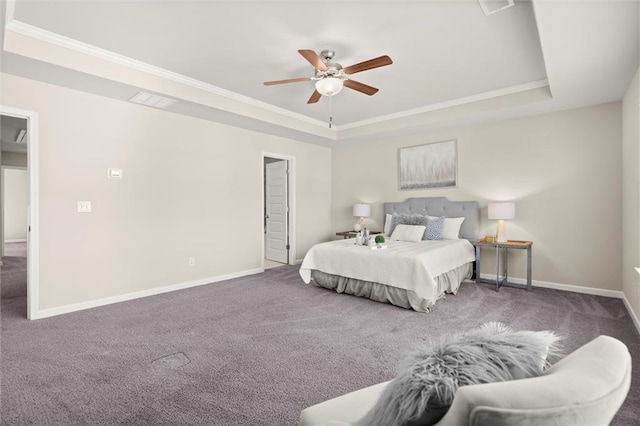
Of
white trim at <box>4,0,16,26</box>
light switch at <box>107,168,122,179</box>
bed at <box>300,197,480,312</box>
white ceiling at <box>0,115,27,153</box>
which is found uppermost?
white trim at <box>4,0,16,26</box>

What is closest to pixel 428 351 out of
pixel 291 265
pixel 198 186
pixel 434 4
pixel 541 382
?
pixel 541 382

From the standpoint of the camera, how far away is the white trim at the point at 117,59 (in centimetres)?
284

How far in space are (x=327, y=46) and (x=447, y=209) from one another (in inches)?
131

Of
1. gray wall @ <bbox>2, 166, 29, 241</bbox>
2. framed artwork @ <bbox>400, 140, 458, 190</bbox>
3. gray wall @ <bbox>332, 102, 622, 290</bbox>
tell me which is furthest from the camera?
gray wall @ <bbox>2, 166, 29, 241</bbox>

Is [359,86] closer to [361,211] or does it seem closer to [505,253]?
[361,211]

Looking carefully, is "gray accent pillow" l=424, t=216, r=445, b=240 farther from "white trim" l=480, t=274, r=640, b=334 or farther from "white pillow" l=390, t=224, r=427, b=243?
"white trim" l=480, t=274, r=640, b=334

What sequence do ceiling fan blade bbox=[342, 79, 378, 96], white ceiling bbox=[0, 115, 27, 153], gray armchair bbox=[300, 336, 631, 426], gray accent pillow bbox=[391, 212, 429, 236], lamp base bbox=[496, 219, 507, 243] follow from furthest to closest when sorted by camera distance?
1. white ceiling bbox=[0, 115, 27, 153]
2. gray accent pillow bbox=[391, 212, 429, 236]
3. lamp base bbox=[496, 219, 507, 243]
4. ceiling fan blade bbox=[342, 79, 378, 96]
5. gray armchair bbox=[300, 336, 631, 426]

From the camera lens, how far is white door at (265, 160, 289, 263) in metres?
6.42

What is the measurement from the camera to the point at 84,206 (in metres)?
3.72

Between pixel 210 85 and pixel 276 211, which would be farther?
pixel 276 211

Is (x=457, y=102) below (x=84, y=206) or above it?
above

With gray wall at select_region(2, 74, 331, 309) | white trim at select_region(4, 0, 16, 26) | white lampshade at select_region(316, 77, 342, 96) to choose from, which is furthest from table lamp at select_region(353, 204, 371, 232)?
white trim at select_region(4, 0, 16, 26)

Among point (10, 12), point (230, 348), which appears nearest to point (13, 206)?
point (10, 12)

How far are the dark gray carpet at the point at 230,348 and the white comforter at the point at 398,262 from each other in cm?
31
